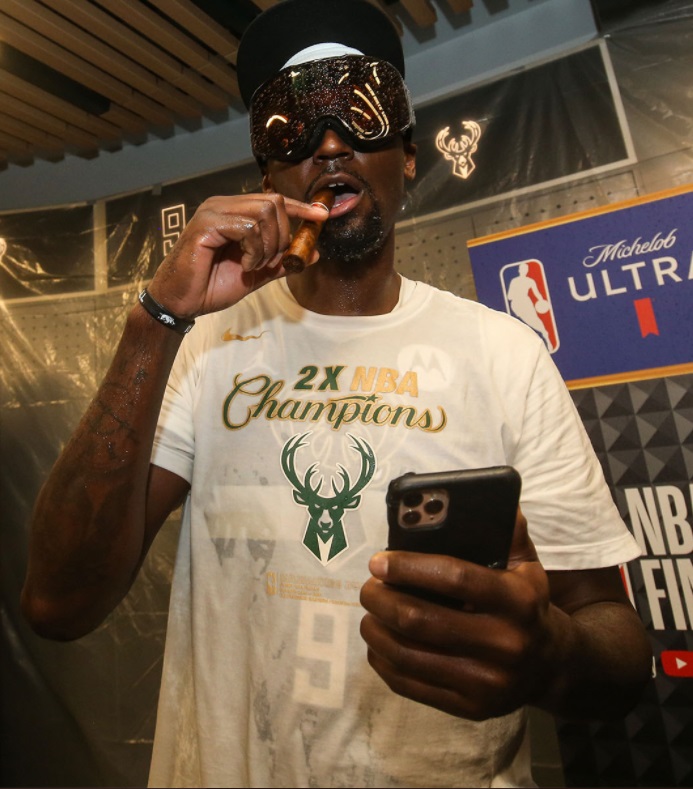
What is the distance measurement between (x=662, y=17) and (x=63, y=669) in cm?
299

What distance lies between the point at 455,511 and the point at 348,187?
0.63 metres

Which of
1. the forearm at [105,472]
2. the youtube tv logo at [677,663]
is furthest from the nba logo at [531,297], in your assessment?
the forearm at [105,472]

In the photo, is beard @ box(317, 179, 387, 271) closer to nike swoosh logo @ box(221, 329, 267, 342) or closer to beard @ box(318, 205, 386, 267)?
beard @ box(318, 205, 386, 267)

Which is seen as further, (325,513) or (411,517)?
(325,513)

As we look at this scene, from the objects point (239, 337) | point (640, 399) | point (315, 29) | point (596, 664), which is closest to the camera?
point (596, 664)

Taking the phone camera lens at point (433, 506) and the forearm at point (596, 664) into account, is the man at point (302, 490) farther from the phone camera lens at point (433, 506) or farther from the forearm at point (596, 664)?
the phone camera lens at point (433, 506)

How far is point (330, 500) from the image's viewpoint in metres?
0.57

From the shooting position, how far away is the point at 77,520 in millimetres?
569

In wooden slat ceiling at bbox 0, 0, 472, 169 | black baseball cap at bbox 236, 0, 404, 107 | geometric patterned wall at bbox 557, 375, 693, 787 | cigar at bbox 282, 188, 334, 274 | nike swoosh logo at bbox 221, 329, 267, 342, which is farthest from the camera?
wooden slat ceiling at bbox 0, 0, 472, 169

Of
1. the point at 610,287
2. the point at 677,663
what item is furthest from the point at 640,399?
the point at 677,663

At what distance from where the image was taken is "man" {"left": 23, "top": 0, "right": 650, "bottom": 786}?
0.56 m

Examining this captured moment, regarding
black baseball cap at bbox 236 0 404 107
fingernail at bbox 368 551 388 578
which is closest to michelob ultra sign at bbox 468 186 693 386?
black baseball cap at bbox 236 0 404 107

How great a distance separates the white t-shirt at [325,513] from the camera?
555 mm

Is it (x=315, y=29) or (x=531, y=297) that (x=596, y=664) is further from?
(x=531, y=297)
